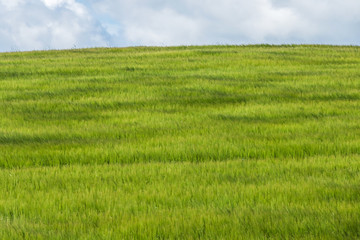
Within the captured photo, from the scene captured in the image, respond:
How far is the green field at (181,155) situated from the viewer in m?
4.98

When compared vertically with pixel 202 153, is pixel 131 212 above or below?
below

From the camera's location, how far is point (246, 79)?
1716 cm

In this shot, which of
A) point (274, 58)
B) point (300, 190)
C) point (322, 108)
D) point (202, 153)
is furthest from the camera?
point (274, 58)

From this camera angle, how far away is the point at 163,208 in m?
5.44

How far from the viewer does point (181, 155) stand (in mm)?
8414

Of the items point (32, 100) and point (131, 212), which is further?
point (32, 100)

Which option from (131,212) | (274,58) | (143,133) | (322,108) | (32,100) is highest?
(274,58)

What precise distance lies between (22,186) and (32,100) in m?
7.88

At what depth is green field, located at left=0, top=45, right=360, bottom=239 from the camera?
498cm

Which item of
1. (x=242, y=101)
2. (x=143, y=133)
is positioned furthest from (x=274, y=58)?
(x=143, y=133)

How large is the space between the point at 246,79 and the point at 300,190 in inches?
448

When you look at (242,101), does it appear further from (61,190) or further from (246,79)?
(61,190)

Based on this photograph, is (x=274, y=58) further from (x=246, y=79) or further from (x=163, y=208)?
(x=163, y=208)

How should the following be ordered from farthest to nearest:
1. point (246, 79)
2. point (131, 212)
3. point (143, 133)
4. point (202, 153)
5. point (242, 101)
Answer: point (246, 79) → point (242, 101) → point (143, 133) → point (202, 153) → point (131, 212)
